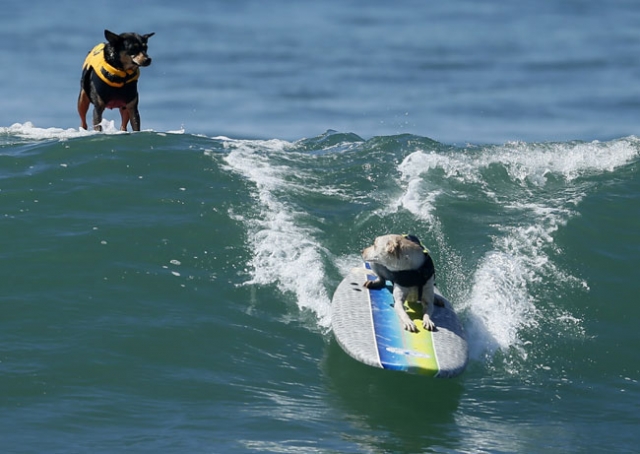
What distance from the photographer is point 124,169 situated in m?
15.9

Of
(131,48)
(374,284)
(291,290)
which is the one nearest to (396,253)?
(374,284)

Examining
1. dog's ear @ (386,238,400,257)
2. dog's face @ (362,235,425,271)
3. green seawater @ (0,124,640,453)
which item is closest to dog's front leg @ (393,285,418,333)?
dog's face @ (362,235,425,271)

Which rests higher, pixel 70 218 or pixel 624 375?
pixel 70 218

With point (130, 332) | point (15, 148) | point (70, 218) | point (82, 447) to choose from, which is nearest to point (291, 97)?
point (15, 148)

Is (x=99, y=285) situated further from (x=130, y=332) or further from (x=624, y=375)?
(x=624, y=375)

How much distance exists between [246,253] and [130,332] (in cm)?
260

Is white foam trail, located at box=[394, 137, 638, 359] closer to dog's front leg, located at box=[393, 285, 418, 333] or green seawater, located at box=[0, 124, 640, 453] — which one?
green seawater, located at box=[0, 124, 640, 453]

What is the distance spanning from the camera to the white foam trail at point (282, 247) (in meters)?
13.2

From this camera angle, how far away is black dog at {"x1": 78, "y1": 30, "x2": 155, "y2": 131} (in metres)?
16.1

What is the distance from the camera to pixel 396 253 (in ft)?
38.1

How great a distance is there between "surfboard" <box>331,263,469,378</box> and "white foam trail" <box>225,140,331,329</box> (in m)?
0.63

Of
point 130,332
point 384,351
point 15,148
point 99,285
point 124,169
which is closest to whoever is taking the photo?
point 384,351

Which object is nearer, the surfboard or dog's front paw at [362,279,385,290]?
the surfboard

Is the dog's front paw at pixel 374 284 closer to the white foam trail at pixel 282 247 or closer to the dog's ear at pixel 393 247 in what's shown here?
the white foam trail at pixel 282 247
